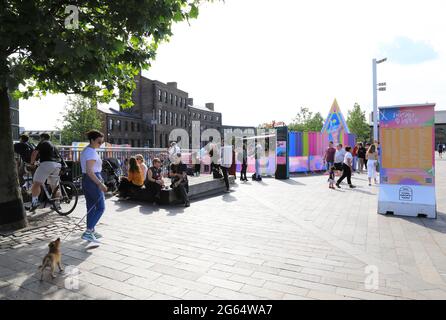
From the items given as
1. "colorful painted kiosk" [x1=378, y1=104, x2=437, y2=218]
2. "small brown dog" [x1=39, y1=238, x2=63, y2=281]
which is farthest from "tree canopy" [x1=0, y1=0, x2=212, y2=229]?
"colorful painted kiosk" [x1=378, y1=104, x2=437, y2=218]

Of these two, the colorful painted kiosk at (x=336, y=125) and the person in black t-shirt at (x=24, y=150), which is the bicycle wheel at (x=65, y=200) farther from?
the colorful painted kiosk at (x=336, y=125)

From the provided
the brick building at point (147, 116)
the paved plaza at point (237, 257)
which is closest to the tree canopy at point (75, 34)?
the paved plaza at point (237, 257)

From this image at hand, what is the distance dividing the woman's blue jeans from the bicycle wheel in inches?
95.1

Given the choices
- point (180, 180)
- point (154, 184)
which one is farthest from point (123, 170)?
point (180, 180)

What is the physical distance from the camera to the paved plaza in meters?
3.59

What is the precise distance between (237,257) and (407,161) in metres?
5.48

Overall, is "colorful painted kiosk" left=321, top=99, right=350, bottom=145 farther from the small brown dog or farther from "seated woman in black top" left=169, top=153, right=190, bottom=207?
the small brown dog

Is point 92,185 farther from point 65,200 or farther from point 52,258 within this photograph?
point 65,200

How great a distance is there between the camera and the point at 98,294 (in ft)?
11.4

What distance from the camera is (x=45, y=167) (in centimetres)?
732
